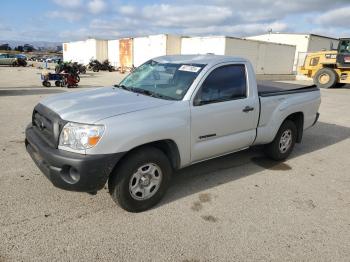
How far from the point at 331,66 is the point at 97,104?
19.7 m

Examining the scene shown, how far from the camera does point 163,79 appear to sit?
14.0 feet

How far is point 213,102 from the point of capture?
3.91 metres

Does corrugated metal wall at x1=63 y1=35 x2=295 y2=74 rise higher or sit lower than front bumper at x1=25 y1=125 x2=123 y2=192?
higher

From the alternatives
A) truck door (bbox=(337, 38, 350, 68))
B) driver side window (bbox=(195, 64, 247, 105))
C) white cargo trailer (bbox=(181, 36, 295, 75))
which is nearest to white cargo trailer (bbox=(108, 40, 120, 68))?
white cargo trailer (bbox=(181, 36, 295, 75))

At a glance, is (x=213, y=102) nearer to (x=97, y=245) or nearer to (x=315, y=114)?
(x=97, y=245)

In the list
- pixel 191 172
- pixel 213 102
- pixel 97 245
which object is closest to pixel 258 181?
pixel 191 172

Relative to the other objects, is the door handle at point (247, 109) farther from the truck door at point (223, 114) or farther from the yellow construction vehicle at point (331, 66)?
the yellow construction vehicle at point (331, 66)

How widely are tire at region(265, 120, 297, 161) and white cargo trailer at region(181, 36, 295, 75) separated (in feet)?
67.5

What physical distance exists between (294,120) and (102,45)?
38.4 metres

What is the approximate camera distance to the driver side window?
152 inches

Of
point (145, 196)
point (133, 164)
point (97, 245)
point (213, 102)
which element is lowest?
point (97, 245)

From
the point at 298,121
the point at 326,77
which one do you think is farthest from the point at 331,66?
the point at 298,121

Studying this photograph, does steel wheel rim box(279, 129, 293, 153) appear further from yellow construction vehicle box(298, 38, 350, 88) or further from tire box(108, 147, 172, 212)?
yellow construction vehicle box(298, 38, 350, 88)

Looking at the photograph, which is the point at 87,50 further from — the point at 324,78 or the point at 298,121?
the point at 298,121
